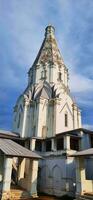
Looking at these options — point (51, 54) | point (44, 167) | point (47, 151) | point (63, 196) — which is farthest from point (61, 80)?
point (63, 196)

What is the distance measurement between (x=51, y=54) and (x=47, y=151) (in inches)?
784

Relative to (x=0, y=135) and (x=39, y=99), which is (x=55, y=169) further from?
(x=39, y=99)

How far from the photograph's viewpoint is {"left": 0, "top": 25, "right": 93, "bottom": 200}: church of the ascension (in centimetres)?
1777

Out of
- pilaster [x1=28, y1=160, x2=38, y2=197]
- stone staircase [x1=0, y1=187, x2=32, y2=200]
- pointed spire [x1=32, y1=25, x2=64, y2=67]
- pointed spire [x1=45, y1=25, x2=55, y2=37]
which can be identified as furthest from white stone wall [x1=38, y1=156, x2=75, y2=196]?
pointed spire [x1=45, y1=25, x2=55, y2=37]

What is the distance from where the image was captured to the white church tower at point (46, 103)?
96.0 feet

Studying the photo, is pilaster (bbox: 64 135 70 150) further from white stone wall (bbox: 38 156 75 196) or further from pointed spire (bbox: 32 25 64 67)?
pointed spire (bbox: 32 25 64 67)

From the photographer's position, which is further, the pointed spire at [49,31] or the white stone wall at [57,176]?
the pointed spire at [49,31]

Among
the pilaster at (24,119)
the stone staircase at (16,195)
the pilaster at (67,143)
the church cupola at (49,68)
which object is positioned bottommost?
the stone staircase at (16,195)

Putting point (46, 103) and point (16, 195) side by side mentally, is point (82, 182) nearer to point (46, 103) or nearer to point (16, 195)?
point (16, 195)

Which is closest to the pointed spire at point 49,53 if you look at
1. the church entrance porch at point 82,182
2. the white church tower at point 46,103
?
the white church tower at point 46,103

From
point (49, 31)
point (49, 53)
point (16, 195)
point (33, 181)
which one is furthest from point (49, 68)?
point (16, 195)

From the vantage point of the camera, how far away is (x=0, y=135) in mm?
25406

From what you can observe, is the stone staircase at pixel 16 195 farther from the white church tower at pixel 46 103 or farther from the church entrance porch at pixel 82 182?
the white church tower at pixel 46 103

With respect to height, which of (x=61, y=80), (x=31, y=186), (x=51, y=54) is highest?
(x=51, y=54)
